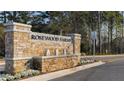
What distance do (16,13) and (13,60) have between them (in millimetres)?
24821

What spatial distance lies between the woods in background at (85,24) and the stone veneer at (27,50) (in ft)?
52.5

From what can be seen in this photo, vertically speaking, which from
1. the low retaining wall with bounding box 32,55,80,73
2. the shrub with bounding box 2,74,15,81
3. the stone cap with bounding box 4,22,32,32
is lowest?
the shrub with bounding box 2,74,15,81

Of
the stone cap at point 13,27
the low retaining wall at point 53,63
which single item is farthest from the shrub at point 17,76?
the stone cap at point 13,27

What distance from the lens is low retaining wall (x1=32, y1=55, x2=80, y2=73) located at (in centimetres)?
1648

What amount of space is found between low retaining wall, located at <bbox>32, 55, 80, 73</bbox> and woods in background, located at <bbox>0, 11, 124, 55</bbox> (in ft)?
51.0

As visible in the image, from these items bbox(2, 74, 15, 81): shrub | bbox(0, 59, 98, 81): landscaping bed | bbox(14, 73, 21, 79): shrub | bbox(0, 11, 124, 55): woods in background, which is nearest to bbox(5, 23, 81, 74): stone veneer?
bbox(0, 59, 98, 81): landscaping bed

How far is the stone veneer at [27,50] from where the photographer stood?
1521cm

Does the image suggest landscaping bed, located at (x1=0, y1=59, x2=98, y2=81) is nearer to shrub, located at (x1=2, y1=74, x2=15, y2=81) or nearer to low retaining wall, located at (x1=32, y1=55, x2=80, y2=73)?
shrub, located at (x1=2, y1=74, x2=15, y2=81)

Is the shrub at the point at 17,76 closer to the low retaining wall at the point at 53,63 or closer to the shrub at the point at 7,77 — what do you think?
the shrub at the point at 7,77

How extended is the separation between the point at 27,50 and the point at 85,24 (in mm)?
22007

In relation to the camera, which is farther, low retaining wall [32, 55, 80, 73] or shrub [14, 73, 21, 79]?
low retaining wall [32, 55, 80, 73]

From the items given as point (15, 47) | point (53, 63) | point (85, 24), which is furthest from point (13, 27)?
point (85, 24)
